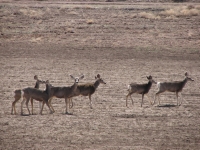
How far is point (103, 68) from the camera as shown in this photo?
29547 mm

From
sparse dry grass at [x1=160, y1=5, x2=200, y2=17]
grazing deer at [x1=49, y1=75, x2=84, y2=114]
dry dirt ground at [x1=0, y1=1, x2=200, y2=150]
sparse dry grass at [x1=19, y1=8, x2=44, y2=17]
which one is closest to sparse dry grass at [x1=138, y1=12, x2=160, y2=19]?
dry dirt ground at [x1=0, y1=1, x2=200, y2=150]

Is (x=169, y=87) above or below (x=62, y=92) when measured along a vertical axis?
above

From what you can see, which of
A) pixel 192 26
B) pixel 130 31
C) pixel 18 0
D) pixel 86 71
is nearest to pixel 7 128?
pixel 86 71

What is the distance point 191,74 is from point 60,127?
12.1 meters

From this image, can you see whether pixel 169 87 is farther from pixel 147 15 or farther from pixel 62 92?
pixel 147 15

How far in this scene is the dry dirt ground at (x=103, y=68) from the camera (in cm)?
1714

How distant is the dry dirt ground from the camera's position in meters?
17.1

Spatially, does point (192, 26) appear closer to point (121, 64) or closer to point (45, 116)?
point (121, 64)

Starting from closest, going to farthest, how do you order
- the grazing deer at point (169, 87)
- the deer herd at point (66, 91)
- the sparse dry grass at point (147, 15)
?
the deer herd at point (66, 91) → the grazing deer at point (169, 87) → the sparse dry grass at point (147, 15)

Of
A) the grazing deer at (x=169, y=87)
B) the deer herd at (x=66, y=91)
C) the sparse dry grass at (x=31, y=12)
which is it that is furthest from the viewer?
the sparse dry grass at (x=31, y=12)

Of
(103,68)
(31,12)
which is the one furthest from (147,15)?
(103,68)

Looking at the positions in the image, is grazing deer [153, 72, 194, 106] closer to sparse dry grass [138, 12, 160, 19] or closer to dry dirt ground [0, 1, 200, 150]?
dry dirt ground [0, 1, 200, 150]

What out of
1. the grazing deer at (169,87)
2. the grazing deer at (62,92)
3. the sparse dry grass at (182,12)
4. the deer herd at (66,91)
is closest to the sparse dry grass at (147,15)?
the sparse dry grass at (182,12)

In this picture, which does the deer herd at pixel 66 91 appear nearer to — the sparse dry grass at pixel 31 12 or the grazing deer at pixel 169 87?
the grazing deer at pixel 169 87
